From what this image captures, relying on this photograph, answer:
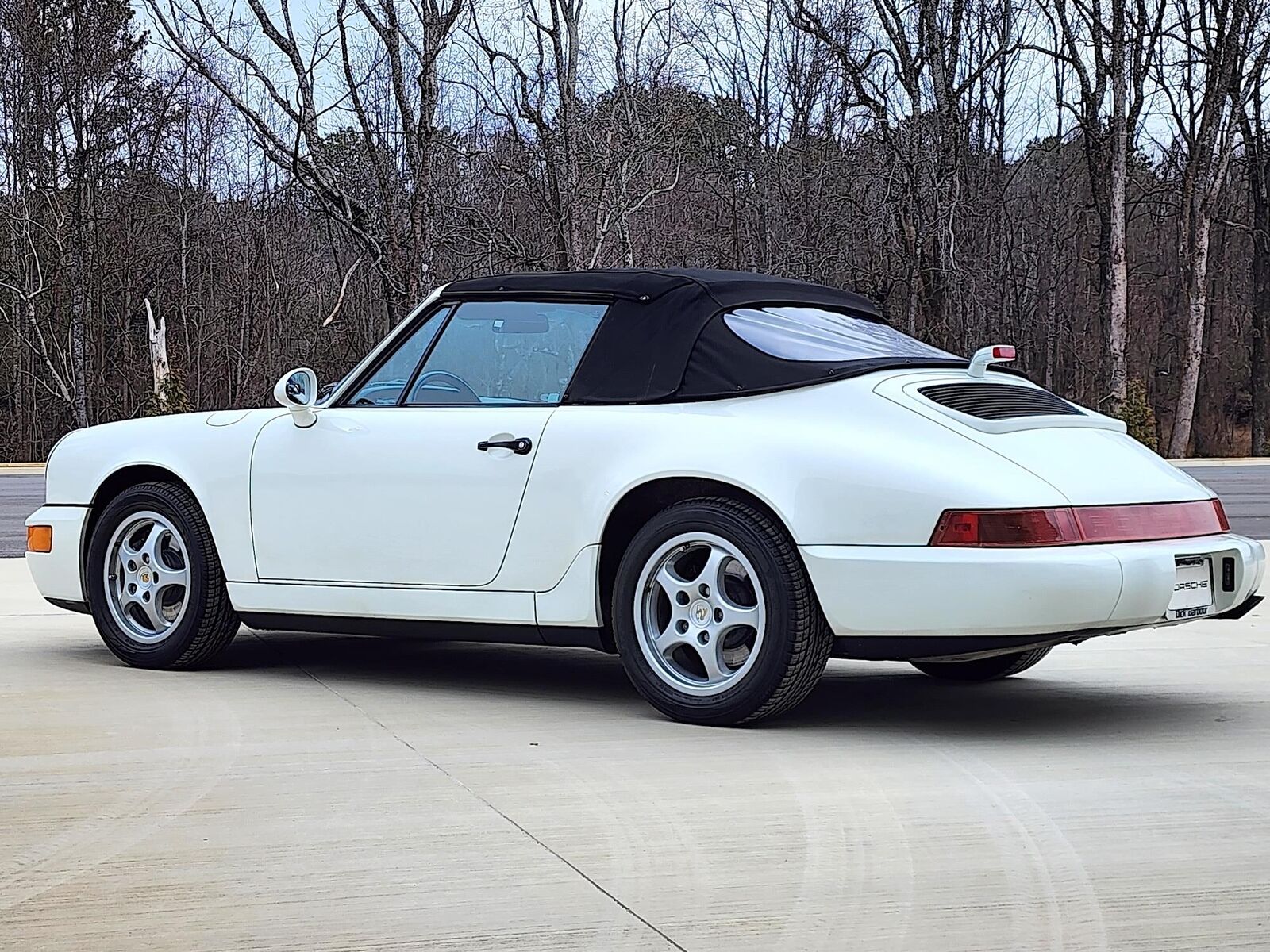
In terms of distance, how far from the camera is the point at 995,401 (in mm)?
5371

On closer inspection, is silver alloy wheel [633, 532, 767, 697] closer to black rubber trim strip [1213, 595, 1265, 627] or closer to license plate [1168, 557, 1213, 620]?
license plate [1168, 557, 1213, 620]

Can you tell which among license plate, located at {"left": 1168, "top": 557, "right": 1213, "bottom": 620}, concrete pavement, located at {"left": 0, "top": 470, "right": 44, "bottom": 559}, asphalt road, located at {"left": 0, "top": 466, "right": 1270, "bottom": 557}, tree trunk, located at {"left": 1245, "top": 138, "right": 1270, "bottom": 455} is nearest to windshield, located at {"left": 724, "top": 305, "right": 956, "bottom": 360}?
license plate, located at {"left": 1168, "top": 557, "right": 1213, "bottom": 620}

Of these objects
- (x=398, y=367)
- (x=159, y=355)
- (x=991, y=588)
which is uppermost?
(x=159, y=355)

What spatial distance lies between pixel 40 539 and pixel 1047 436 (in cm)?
420

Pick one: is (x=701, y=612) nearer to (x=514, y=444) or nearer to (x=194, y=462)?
(x=514, y=444)

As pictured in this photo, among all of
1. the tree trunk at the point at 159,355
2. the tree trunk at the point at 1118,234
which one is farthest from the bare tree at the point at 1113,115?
the tree trunk at the point at 159,355

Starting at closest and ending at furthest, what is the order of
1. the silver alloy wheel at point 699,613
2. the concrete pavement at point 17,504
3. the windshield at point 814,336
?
the silver alloy wheel at point 699,613 < the windshield at point 814,336 < the concrete pavement at point 17,504

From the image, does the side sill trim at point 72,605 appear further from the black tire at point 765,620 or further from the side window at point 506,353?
the black tire at point 765,620

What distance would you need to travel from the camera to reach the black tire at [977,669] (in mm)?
6430

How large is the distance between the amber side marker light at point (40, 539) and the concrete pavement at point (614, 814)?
61 centimetres

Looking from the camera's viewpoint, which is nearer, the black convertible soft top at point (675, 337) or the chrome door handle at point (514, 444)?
the black convertible soft top at point (675, 337)

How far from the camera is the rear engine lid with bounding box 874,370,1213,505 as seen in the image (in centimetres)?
502

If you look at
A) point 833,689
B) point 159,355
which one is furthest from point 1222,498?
point 159,355

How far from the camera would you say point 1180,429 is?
30.1 meters
